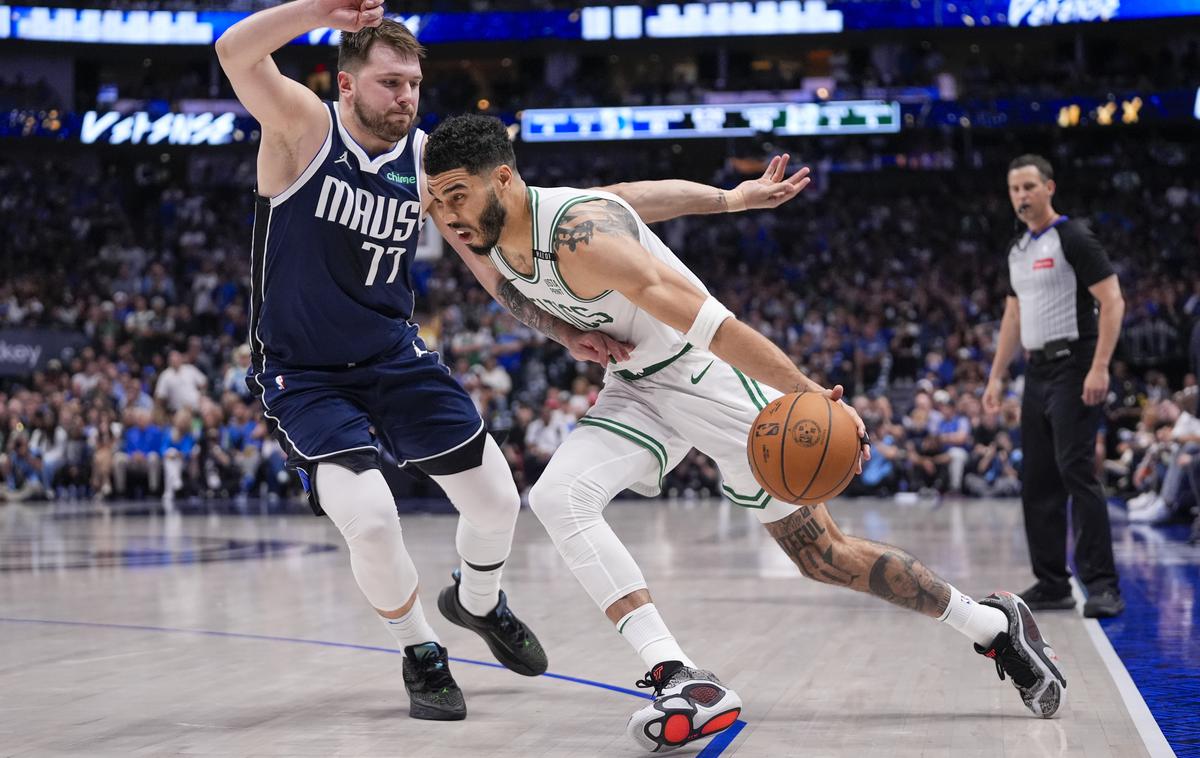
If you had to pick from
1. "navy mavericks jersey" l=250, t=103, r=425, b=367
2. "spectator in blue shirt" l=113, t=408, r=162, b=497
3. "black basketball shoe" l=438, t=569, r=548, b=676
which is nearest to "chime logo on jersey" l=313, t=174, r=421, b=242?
"navy mavericks jersey" l=250, t=103, r=425, b=367

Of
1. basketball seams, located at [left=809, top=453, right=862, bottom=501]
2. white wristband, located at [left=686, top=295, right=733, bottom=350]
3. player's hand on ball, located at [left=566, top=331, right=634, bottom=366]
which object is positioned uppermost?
white wristband, located at [left=686, top=295, right=733, bottom=350]

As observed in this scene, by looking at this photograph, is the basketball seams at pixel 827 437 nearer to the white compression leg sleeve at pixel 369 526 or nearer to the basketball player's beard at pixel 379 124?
the white compression leg sleeve at pixel 369 526

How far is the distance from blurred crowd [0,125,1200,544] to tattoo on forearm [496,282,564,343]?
25.8 ft

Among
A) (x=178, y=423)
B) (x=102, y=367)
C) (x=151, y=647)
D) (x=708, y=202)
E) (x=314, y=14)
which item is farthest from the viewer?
(x=102, y=367)

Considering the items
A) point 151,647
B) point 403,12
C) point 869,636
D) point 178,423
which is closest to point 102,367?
point 178,423

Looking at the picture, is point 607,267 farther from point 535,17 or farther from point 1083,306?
point 535,17

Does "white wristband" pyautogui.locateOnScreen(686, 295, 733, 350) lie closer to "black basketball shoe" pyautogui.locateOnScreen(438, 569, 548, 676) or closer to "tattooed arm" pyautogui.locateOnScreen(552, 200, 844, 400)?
"tattooed arm" pyautogui.locateOnScreen(552, 200, 844, 400)

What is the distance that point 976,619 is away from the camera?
3.94 metres

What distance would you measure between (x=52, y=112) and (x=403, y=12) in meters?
8.04

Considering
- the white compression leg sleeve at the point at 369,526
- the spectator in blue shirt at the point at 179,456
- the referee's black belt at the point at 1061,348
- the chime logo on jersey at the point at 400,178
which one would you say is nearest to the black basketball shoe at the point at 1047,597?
the referee's black belt at the point at 1061,348

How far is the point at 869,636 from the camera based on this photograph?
5434 millimetres

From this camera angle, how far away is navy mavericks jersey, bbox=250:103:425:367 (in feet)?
13.3

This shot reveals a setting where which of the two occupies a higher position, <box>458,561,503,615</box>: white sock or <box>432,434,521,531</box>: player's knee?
<box>432,434,521,531</box>: player's knee

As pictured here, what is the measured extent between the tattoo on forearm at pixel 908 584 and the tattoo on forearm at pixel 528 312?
4.01ft
